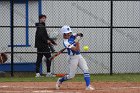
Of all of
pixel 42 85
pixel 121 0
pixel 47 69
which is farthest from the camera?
pixel 121 0

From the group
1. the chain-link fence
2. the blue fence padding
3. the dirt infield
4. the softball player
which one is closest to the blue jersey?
the softball player

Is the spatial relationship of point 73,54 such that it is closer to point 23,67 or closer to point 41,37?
point 41,37

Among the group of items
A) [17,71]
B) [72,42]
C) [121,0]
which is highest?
[121,0]

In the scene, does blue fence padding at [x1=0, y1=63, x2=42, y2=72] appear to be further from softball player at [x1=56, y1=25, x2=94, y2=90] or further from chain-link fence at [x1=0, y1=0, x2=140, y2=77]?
softball player at [x1=56, y1=25, x2=94, y2=90]

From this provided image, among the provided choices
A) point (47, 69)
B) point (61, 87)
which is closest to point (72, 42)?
point (61, 87)

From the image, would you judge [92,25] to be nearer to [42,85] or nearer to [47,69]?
[47,69]

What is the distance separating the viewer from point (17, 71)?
20.1m

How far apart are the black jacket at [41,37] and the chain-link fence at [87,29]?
49.4 inches

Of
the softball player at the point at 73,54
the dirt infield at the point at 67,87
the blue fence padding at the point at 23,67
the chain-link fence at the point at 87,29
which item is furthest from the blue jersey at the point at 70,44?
the blue fence padding at the point at 23,67

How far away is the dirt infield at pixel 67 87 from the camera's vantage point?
13375 mm

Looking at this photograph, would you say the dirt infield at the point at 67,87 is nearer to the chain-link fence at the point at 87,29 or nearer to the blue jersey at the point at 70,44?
the blue jersey at the point at 70,44

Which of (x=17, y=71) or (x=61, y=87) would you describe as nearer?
(x=61, y=87)

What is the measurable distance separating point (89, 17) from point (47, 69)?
2965mm

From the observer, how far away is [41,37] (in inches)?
728
